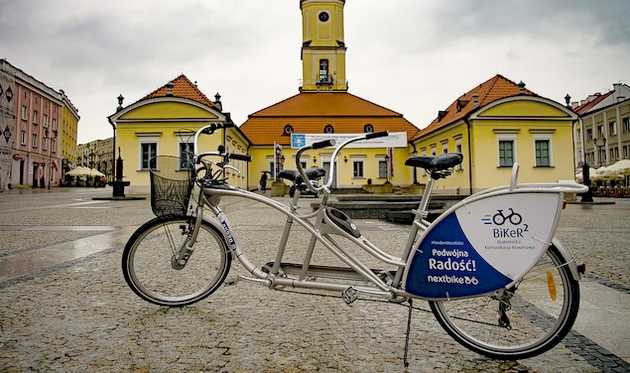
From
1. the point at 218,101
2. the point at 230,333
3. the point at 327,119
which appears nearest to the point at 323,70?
the point at 327,119

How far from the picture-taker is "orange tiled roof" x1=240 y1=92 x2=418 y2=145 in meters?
36.2

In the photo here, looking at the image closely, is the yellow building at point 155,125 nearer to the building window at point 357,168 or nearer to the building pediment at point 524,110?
the building window at point 357,168

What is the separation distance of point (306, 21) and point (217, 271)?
42.6 metres

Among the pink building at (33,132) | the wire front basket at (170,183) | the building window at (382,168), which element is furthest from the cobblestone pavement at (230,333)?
the pink building at (33,132)

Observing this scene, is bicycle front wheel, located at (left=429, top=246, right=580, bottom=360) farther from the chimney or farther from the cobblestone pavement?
the chimney

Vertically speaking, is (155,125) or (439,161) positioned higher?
(155,125)

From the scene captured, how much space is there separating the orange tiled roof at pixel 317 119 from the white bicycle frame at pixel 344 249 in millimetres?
32915

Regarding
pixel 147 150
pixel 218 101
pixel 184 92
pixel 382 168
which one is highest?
pixel 184 92

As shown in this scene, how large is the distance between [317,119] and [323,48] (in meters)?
9.26

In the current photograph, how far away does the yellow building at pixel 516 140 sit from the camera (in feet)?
77.5

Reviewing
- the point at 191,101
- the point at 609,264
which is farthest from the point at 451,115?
the point at 609,264

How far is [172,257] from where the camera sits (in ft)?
10.1

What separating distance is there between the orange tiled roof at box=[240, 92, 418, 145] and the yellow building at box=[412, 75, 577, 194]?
12342mm

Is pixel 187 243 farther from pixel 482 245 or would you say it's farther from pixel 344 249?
pixel 482 245
